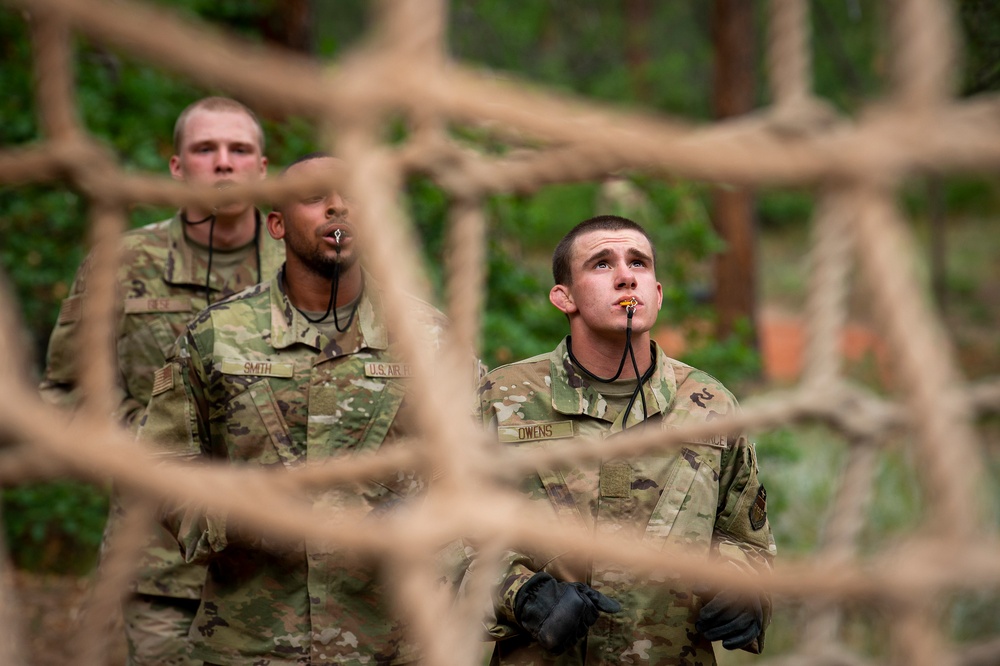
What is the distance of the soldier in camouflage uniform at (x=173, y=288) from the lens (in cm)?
320

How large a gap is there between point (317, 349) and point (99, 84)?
11.8 ft

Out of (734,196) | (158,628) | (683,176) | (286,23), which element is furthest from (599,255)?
(734,196)

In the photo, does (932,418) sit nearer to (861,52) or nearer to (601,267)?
(601,267)

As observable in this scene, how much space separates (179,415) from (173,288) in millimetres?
896

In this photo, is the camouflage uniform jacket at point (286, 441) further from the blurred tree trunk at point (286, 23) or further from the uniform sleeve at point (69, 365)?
the blurred tree trunk at point (286, 23)

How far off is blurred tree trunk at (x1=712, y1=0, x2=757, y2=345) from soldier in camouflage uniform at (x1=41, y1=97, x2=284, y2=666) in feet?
20.5

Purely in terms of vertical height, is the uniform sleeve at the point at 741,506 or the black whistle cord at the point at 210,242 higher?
the black whistle cord at the point at 210,242

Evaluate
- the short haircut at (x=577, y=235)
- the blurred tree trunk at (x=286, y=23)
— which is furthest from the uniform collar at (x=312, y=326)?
the blurred tree trunk at (x=286, y=23)

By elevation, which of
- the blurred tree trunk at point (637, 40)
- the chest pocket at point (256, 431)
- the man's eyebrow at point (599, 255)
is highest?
the blurred tree trunk at point (637, 40)

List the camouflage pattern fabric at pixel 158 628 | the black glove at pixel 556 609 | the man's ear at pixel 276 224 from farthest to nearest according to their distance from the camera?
the camouflage pattern fabric at pixel 158 628 → the man's ear at pixel 276 224 → the black glove at pixel 556 609

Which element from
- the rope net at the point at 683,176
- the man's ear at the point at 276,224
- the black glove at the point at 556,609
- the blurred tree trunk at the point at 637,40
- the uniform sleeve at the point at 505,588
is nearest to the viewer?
the rope net at the point at 683,176

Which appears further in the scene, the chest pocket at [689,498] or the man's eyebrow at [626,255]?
the man's eyebrow at [626,255]

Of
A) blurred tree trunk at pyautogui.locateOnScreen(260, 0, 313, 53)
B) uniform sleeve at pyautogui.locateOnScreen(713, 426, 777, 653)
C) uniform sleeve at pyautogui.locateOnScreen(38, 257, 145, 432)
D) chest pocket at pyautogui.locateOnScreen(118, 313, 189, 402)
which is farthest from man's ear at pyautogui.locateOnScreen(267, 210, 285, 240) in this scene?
blurred tree trunk at pyautogui.locateOnScreen(260, 0, 313, 53)

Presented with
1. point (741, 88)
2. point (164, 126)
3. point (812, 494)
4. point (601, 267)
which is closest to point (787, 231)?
point (741, 88)
